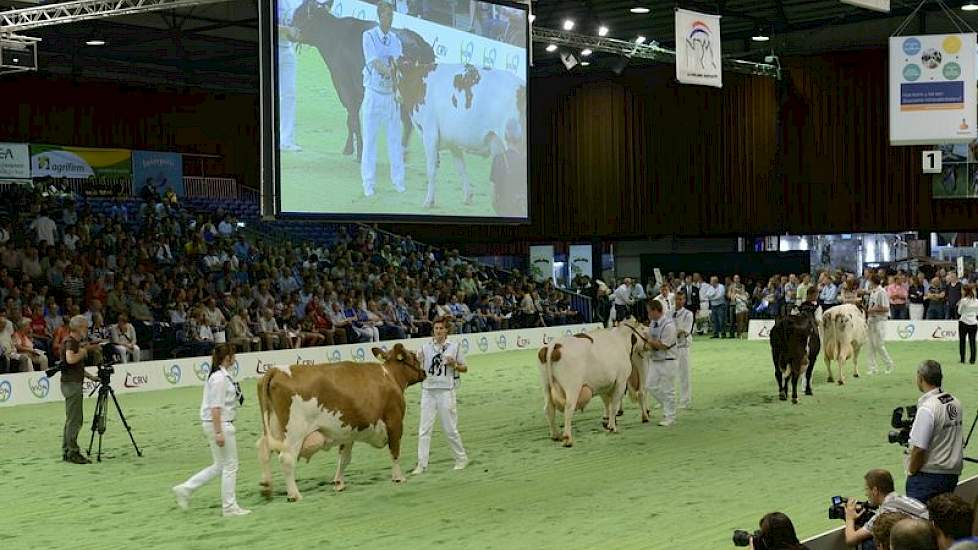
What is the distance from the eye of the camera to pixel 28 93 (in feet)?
111

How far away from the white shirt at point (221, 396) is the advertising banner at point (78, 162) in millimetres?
23793

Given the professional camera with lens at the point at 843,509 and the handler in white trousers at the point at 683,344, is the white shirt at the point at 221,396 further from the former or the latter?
the handler in white trousers at the point at 683,344

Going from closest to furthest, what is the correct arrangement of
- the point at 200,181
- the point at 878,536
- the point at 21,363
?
the point at 878,536, the point at 21,363, the point at 200,181

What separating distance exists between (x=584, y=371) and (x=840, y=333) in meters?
6.98

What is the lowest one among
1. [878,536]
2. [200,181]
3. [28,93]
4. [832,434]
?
[832,434]

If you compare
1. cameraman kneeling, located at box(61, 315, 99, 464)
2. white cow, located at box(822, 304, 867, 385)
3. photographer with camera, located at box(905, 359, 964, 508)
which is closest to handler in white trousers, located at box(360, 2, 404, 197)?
cameraman kneeling, located at box(61, 315, 99, 464)

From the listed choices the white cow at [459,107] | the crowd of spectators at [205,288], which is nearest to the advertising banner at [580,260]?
the crowd of spectators at [205,288]

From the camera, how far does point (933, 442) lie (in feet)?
24.3

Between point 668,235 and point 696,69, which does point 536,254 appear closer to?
point 668,235

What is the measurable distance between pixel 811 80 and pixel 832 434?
22.9m

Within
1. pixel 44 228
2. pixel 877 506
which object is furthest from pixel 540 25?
pixel 877 506

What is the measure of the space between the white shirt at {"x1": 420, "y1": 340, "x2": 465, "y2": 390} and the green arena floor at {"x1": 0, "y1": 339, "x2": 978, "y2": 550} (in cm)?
89

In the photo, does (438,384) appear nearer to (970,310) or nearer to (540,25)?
(970,310)

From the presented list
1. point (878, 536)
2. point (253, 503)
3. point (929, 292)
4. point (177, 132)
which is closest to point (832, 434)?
point (253, 503)
